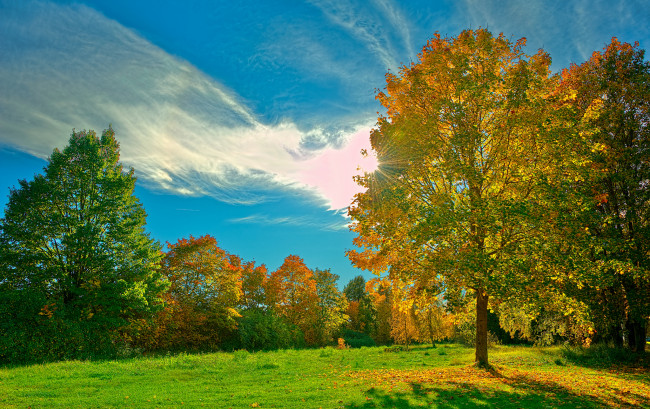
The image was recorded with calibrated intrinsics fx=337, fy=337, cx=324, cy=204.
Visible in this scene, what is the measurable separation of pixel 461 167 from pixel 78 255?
2569cm

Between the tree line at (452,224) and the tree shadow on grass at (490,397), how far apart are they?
3.08m

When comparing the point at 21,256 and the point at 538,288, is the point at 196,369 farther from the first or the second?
the point at 21,256

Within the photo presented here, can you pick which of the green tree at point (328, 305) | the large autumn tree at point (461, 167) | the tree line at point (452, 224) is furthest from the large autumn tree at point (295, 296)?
the large autumn tree at point (461, 167)

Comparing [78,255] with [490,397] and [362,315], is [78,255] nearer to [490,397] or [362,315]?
[490,397]

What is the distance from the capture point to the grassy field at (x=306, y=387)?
933 cm

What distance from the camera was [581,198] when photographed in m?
12.7

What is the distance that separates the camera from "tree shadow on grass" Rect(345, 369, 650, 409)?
914cm

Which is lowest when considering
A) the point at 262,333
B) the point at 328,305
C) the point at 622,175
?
the point at 262,333

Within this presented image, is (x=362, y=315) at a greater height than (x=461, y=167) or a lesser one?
lesser

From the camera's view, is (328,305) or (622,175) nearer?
(622,175)

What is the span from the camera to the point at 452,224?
12414 mm

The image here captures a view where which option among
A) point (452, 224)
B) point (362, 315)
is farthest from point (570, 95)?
point (362, 315)

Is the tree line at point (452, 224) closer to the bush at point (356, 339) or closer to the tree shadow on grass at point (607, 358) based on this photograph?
the tree shadow on grass at point (607, 358)

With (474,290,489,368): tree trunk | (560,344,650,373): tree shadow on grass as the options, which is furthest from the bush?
(474,290,489,368): tree trunk
